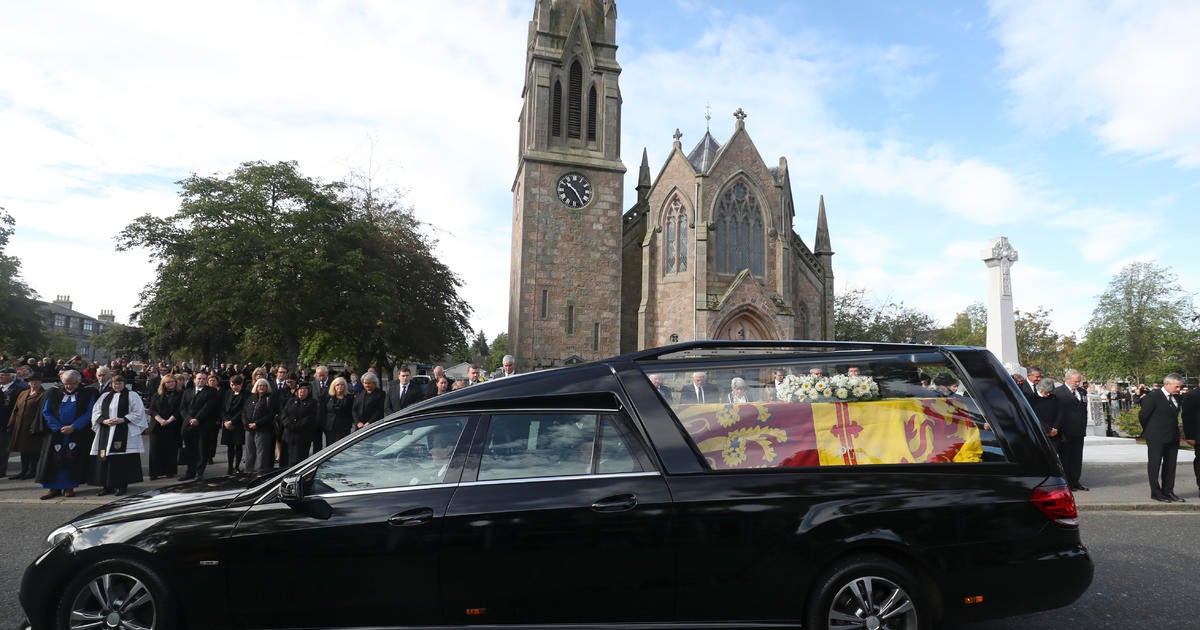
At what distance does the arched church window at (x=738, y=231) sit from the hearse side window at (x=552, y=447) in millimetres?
29360

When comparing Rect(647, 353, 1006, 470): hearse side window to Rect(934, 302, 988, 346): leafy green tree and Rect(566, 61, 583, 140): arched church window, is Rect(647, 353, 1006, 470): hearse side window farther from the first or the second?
Rect(934, 302, 988, 346): leafy green tree

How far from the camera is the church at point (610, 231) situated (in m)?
30.6

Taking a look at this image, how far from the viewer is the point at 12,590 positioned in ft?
16.6

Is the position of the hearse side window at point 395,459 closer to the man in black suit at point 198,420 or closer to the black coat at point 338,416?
the black coat at point 338,416

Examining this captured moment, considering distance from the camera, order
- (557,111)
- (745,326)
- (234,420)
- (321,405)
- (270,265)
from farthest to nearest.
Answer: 1. (557,111)
2. (745,326)
3. (270,265)
4. (234,420)
5. (321,405)

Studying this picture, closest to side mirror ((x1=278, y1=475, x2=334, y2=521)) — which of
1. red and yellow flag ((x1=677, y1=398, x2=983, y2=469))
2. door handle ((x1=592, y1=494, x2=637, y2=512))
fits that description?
door handle ((x1=592, y1=494, x2=637, y2=512))

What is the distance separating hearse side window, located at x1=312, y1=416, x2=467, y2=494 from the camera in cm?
365

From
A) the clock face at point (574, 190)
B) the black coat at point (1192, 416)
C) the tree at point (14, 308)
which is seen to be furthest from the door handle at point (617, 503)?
the tree at point (14, 308)

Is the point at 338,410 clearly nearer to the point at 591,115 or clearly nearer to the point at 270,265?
the point at 270,265

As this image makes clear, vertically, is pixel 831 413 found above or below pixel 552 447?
above

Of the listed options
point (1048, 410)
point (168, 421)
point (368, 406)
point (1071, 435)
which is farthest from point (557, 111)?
point (1071, 435)

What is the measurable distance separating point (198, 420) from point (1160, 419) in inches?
574

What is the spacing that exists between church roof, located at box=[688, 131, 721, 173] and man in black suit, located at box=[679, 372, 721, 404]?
1248 inches

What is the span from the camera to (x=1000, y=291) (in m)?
18.2
